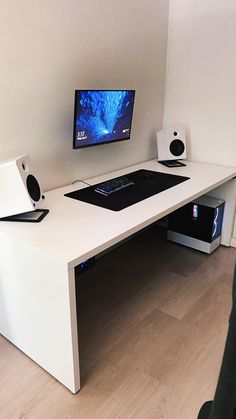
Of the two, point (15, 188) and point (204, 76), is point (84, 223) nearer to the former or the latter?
point (15, 188)

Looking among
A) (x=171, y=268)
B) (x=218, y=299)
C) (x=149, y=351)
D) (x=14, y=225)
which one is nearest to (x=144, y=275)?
(x=171, y=268)

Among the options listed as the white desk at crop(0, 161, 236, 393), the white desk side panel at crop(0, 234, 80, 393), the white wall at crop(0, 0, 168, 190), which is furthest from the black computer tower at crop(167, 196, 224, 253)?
the white desk side panel at crop(0, 234, 80, 393)

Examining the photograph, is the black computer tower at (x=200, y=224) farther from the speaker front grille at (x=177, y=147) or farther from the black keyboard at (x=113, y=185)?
the black keyboard at (x=113, y=185)

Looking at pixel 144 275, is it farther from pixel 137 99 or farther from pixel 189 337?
pixel 137 99

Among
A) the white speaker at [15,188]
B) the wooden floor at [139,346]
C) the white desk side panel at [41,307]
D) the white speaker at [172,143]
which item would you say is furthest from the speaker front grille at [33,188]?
the white speaker at [172,143]

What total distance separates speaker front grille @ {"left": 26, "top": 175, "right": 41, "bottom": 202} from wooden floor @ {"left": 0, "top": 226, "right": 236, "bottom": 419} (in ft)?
2.62

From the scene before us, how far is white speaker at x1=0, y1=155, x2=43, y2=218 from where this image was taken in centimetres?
145

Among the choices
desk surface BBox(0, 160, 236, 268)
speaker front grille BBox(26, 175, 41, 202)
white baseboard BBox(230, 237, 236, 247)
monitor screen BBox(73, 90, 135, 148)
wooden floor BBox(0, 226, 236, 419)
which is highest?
monitor screen BBox(73, 90, 135, 148)

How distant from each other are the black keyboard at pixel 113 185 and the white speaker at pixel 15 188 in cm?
49

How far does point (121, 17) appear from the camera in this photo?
83.0 inches

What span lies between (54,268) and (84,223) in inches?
12.7

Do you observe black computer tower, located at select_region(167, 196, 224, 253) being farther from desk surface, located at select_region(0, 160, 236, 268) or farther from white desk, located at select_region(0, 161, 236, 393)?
white desk, located at select_region(0, 161, 236, 393)

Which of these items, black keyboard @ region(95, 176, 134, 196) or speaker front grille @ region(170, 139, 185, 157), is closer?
black keyboard @ region(95, 176, 134, 196)

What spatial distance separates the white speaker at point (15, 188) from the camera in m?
1.45
